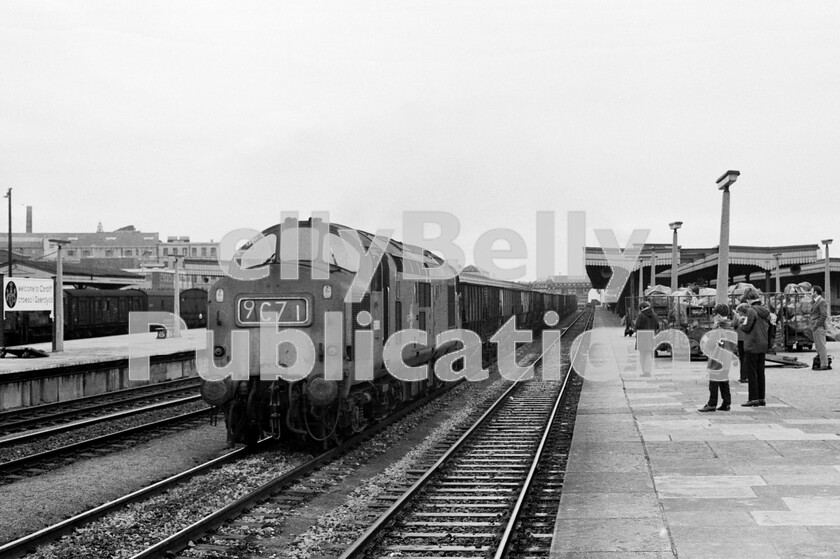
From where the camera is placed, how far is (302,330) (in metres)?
10.8

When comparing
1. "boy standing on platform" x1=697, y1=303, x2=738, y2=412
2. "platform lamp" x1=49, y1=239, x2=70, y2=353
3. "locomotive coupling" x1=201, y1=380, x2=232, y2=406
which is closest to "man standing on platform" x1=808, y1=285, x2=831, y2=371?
"boy standing on platform" x1=697, y1=303, x2=738, y2=412

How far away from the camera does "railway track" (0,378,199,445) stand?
15.1 metres

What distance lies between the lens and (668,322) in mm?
29219

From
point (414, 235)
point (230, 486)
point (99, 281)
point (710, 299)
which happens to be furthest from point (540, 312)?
point (230, 486)

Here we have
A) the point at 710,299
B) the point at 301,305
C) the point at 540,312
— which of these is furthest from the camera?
the point at 540,312

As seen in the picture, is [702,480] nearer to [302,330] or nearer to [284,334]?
[302,330]

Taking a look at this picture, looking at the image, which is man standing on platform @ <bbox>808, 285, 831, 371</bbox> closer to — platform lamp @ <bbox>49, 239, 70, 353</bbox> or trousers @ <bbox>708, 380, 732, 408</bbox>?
trousers @ <bbox>708, 380, 732, 408</bbox>

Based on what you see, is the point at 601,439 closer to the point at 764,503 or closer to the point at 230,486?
the point at 764,503

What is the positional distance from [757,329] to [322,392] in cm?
760

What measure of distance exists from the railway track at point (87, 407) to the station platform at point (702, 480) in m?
8.92

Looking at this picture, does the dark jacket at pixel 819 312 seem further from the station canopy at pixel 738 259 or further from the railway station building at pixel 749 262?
the station canopy at pixel 738 259

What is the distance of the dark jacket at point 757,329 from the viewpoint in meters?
13.9

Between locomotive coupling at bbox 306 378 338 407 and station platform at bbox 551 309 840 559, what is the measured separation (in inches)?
116

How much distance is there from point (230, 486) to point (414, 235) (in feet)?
27.8
